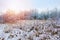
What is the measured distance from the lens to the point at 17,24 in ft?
4.77

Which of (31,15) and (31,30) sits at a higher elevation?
(31,15)

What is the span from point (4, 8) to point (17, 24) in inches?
10.6

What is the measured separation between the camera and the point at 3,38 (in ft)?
4.69

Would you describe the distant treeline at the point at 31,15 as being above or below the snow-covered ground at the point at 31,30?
above

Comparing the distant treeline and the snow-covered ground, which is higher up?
the distant treeline

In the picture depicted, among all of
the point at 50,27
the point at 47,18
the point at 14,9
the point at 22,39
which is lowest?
the point at 22,39

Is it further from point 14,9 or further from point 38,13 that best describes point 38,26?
point 14,9

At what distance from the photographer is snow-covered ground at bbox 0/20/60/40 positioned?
1377mm

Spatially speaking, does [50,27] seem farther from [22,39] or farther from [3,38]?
[3,38]

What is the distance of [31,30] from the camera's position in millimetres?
1424

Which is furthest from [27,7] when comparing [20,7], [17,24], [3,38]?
[3,38]

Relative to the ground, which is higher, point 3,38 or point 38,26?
point 38,26

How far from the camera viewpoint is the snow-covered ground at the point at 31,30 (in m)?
1.38

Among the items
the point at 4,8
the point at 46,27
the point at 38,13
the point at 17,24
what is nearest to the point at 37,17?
the point at 38,13
